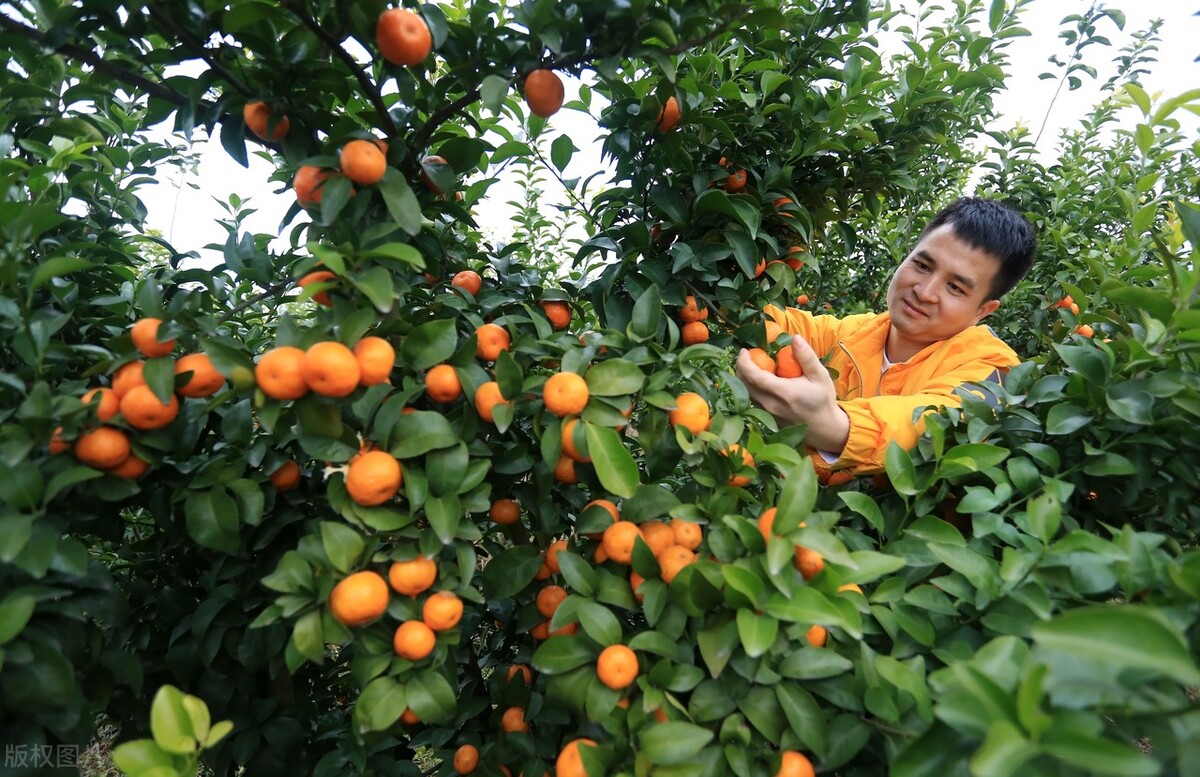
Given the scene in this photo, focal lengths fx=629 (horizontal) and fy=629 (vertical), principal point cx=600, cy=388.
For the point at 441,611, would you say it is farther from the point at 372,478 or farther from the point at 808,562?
the point at 808,562

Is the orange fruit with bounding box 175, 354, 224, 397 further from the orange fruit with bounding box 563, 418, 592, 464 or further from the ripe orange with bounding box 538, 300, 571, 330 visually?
the ripe orange with bounding box 538, 300, 571, 330

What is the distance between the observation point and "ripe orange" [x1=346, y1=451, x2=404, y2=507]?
0.94 metres

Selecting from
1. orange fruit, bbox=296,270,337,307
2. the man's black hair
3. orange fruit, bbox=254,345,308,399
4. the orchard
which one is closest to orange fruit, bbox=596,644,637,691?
the orchard

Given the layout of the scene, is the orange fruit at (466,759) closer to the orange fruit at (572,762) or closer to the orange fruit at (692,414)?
the orange fruit at (572,762)

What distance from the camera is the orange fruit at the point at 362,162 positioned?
1.02 metres

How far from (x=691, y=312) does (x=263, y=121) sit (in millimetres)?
1021

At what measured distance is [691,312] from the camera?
1636 millimetres

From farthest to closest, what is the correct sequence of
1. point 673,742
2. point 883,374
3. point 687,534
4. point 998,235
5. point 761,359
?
point 883,374, point 998,235, point 761,359, point 687,534, point 673,742

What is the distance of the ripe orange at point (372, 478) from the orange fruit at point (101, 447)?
1.19 ft

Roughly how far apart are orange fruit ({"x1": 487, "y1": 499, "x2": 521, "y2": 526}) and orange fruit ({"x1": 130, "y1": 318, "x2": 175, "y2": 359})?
0.63 meters

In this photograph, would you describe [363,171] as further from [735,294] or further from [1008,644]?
[1008,644]

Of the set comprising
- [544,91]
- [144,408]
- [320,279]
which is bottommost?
[144,408]

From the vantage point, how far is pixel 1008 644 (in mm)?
743

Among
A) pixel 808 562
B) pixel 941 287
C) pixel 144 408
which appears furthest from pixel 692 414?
pixel 941 287
